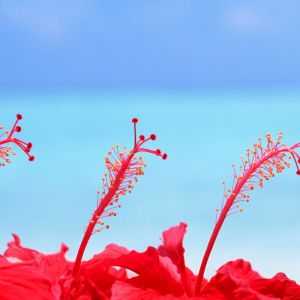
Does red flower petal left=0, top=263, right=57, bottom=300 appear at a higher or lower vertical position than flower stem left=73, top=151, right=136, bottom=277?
lower

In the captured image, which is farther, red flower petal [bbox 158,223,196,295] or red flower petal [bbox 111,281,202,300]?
red flower petal [bbox 158,223,196,295]

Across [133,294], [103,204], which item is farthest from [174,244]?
[103,204]

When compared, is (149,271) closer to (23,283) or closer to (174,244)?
(174,244)

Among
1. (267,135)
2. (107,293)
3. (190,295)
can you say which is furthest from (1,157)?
(267,135)

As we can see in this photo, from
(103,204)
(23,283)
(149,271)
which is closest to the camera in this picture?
(23,283)

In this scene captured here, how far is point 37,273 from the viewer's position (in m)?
1.47

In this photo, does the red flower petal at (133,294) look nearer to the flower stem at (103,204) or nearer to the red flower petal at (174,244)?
the red flower petal at (174,244)

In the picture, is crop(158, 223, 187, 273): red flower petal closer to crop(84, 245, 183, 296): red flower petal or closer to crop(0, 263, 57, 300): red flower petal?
crop(84, 245, 183, 296): red flower petal

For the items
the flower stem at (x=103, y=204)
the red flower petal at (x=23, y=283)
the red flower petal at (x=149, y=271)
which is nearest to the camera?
the red flower petal at (x=23, y=283)

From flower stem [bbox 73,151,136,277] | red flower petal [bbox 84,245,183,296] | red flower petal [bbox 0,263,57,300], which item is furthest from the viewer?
flower stem [bbox 73,151,136,277]

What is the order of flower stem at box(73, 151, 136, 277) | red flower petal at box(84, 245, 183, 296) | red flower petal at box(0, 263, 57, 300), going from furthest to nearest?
flower stem at box(73, 151, 136, 277), red flower petal at box(84, 245, 183, 296), red flower petal at box(0, 263, 57, 300)

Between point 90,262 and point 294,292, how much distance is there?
56 cm

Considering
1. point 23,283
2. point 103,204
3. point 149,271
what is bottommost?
point 23,283

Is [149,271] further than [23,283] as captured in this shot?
Yes
